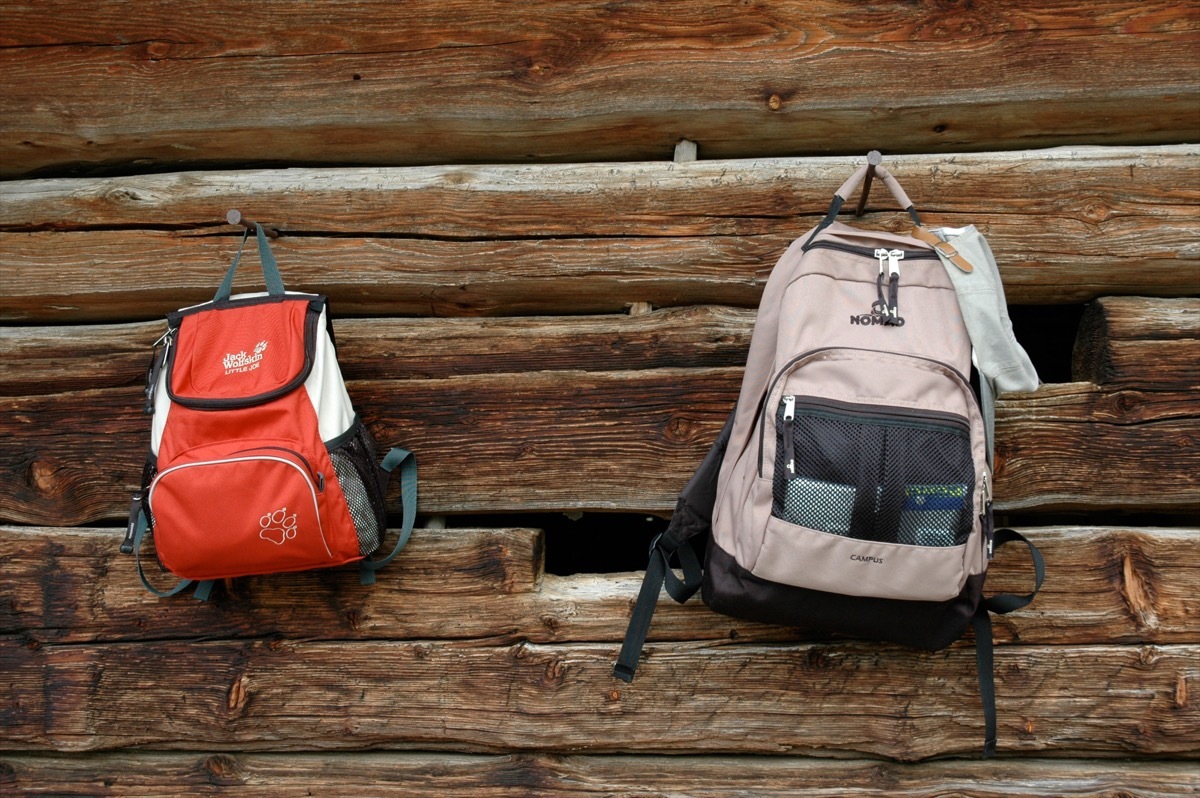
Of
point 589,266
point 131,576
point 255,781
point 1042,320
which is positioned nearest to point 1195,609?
point 1042,320

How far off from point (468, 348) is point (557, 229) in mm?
334

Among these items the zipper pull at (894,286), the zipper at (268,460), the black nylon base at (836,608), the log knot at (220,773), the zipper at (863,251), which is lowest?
the log knot at (220,773)

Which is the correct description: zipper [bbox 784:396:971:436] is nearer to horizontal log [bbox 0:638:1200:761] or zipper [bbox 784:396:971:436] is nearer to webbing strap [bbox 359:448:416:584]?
horizontal log [bbox 0:638:1200:761]

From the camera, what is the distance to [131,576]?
2070mm

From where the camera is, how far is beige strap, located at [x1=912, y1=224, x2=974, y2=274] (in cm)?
178

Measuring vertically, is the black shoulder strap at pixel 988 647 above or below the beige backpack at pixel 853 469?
below

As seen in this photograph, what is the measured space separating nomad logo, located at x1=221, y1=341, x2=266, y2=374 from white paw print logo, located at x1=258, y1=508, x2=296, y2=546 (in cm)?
30

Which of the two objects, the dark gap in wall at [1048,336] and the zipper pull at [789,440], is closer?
the zipper pull at [789,440]

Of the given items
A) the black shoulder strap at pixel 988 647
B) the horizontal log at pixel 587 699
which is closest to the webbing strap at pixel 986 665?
the black shoulder strap at pixel 988 647

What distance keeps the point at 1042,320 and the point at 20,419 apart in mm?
2458

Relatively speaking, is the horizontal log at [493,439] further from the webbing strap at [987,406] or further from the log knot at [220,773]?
the log knot at [220,773]

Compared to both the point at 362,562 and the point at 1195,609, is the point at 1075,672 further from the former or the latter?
the point at 362,562

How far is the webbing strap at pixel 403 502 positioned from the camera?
6.42 ft

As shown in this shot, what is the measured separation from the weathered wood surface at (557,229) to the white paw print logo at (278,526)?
590mm
